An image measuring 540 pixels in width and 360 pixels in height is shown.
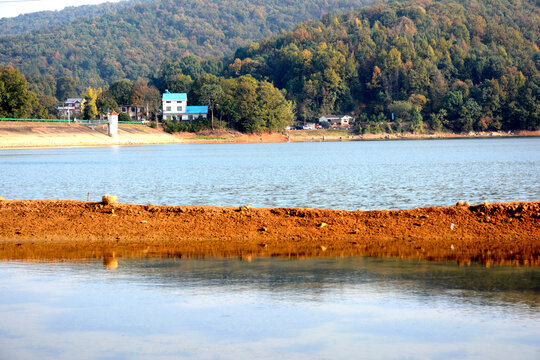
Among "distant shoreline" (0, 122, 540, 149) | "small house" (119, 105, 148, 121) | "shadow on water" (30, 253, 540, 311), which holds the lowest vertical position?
"distant shoreline" (0, 122, 540, 149)

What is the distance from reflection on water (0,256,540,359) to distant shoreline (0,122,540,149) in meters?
103

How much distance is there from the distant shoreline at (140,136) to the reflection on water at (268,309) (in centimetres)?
10251

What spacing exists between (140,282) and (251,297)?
232 cm

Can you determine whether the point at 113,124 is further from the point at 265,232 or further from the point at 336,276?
the point at 336,276

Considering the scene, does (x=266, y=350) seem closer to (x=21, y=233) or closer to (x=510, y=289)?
(x=510, y=289)

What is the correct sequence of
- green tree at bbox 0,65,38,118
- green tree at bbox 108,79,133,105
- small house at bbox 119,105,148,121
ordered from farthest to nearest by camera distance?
green tree at bbox 108,79,133,105 < small house at bbox 119,105,148,121 < green tree at bbox 0,65,38,118

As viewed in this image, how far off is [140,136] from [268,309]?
138489 millimetres

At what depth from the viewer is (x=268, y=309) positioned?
9.91 metres

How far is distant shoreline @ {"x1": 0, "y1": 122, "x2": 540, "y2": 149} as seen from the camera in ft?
375

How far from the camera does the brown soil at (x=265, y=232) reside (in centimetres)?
1466

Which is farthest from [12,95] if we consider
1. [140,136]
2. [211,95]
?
[211,95]

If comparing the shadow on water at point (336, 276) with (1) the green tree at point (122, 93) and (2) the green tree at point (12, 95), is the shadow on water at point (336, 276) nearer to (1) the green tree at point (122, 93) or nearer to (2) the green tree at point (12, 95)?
(2) the green tree at point (12, 95)

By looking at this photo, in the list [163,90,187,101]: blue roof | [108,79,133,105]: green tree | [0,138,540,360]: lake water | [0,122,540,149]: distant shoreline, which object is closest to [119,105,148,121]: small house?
[108,79,133,105]: green tree

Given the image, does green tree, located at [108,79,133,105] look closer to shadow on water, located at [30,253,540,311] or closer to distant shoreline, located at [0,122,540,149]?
distant shoreline, located at [0,122,540,149]
